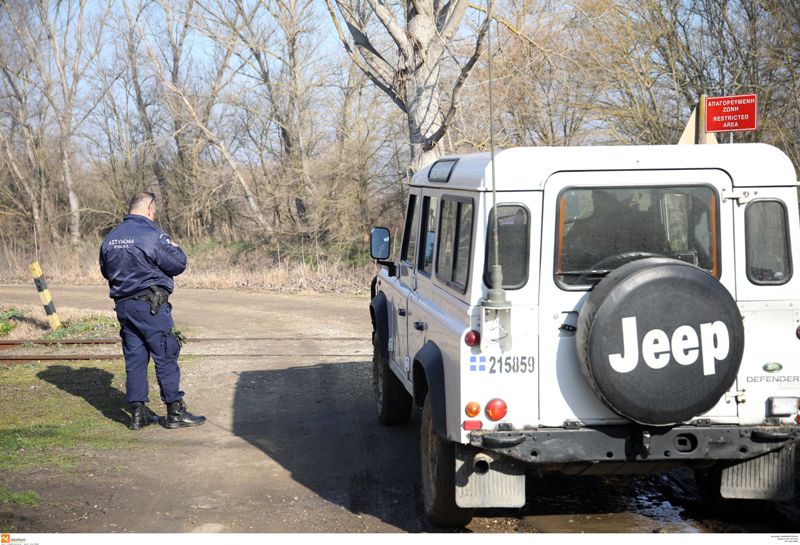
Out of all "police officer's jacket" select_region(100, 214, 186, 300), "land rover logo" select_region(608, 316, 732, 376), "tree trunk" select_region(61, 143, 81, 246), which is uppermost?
"tree trunk" select_region(61, 143, 81, 246)

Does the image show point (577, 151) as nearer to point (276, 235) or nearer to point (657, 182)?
point (657, 182)

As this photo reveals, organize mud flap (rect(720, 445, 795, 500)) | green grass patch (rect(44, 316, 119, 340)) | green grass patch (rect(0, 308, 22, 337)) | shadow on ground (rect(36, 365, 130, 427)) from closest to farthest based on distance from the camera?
mud flap (rect(720, 445, 795, 500))
shadow on ground (rect(36, 365, 130, 427))
green grass patch (rect(44, 316, 119, 340))
green grass patch (rect(0, 308, 22, 337))

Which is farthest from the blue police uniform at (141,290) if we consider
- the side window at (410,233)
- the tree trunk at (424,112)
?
the tree trunk at (424,112)

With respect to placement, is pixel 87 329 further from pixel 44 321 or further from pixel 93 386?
pixel 93 386

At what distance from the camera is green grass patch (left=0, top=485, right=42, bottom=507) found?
569 cm

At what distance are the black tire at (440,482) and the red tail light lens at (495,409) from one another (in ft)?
1.57

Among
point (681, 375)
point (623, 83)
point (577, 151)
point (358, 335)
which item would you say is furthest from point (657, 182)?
point (623, 83)

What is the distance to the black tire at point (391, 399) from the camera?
25.0ft

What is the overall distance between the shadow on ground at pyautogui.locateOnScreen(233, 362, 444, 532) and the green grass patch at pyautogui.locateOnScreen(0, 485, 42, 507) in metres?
1.74

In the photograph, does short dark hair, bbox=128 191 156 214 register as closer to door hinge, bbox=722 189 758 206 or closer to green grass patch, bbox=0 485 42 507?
green grass patch, bbox=0 485 42 507

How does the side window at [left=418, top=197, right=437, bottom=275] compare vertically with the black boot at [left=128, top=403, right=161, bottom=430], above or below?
above

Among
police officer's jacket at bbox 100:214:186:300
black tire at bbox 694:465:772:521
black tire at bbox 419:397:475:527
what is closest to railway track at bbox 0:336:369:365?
police officer's jacket at bbox 100:214:186:300

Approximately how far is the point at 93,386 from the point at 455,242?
575cm

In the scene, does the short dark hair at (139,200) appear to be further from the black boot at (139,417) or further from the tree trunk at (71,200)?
the tree trunk at (71,200)
